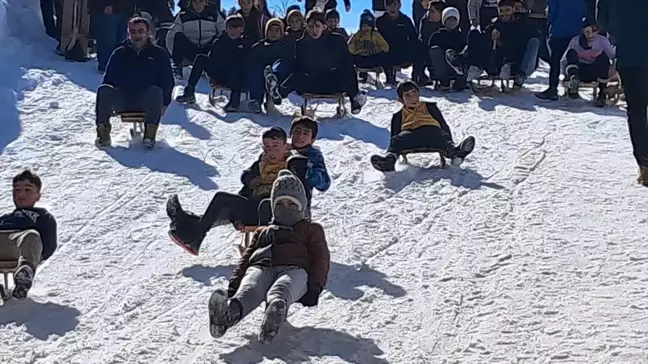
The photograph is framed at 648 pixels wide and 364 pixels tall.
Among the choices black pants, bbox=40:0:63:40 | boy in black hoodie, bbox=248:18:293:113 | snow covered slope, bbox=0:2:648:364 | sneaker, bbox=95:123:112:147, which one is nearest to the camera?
snow covered slope, bbox=0:2:648:364

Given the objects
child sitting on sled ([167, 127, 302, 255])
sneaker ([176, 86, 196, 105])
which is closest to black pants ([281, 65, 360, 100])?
sneaker ([176, 86, 196, 105])

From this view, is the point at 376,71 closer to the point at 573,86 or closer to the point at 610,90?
the point at 573,86

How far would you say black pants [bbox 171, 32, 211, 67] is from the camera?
42.3ft

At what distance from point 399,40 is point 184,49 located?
2762 millimetres

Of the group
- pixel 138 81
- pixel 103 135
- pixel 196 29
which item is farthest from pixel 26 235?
pixel 196 29

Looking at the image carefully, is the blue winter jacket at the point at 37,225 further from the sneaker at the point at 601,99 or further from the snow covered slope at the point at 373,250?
the sneaker at the point at 601,99

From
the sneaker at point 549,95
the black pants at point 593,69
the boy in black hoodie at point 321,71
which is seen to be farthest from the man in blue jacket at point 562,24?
the boy in black hoodie at point 321,71

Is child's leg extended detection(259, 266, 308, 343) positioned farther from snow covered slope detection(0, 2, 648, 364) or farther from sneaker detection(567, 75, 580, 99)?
sneaker detection(567, 75, 580, 99)

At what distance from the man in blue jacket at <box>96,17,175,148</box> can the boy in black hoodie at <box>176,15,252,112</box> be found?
1.72 metres

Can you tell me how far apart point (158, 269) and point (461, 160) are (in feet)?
10.8

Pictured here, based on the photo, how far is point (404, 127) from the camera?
848cm

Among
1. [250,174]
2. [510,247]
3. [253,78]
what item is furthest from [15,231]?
[253,78]

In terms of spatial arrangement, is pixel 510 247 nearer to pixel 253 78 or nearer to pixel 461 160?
pixel 461 160

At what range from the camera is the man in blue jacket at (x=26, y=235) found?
510 centimetres
